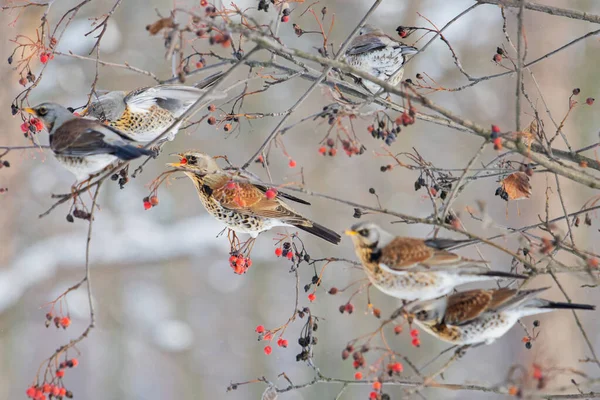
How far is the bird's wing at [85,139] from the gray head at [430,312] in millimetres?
1073

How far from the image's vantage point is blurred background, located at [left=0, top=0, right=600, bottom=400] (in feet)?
23.0

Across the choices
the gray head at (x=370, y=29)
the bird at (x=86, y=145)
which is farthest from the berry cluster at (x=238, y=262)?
the gray head at (x=370, y=29)

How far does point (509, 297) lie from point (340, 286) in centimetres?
588

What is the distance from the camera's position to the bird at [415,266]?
189 cm

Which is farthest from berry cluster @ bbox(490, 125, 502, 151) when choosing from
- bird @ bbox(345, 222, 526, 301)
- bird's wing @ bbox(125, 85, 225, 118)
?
bird's wing @ bbox(125, 85, 225, 118)

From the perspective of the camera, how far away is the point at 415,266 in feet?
6.19

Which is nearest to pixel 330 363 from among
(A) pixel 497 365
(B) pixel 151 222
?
(A) pixel 497 365

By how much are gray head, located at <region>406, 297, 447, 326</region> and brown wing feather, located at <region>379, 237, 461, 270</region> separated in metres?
0.15

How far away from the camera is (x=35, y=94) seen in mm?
6809

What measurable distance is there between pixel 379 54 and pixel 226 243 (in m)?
5.08

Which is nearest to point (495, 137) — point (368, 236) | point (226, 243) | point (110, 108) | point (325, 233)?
point (368, 236)

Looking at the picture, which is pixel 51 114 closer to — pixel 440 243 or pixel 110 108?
pixel 110 108

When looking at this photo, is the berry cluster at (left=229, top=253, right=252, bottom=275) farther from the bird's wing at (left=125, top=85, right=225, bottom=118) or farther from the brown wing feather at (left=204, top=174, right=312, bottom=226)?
the bird's wing at (left=125, top=85, right=225, bottom=118)

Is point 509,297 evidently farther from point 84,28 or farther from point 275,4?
point 84,28
